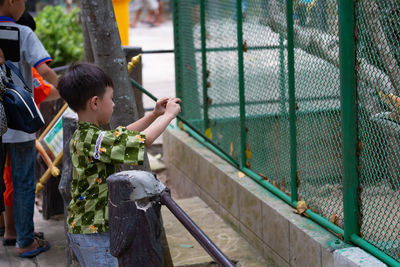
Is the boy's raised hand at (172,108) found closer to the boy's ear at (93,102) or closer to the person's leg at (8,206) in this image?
the boy's ear at (93,102)

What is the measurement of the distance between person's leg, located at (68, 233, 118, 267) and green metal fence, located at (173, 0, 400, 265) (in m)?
1.28

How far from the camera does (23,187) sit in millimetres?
4758

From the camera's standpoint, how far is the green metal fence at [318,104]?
3.44 m

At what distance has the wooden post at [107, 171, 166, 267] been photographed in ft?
8.86

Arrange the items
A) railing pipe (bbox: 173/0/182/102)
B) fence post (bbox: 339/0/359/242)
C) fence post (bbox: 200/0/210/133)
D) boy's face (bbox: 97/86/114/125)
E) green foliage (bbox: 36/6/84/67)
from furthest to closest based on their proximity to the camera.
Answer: green foliage (bbox: 36/6/84/67)
railing pipe (bbox: 173/0/182/102)
fence post (bbox: 200/0/210/133)
fence post (bbox: 339/0/359/242)
boy's face (bbox: 97/86/114/125)

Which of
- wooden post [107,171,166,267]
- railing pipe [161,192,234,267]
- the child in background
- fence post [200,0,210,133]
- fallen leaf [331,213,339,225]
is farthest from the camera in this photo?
fence post [200,0,210,133]

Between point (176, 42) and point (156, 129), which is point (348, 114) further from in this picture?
point (176, 42)

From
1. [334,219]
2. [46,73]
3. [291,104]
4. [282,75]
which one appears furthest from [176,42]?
[334,219]

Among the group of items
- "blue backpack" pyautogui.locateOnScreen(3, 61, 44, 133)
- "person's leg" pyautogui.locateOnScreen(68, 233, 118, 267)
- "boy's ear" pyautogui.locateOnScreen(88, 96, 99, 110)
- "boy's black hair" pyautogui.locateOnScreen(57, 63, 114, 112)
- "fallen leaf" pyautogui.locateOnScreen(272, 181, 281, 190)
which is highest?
"boy's black hair" pyautogui.locateOnScreen(57, 63, 114, 112)

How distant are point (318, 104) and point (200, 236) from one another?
1.83 m

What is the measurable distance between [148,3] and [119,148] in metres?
18.7

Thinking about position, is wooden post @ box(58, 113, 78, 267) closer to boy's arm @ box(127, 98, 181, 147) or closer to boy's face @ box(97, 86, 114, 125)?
boy's face @ box(97, 86, 114, 125)

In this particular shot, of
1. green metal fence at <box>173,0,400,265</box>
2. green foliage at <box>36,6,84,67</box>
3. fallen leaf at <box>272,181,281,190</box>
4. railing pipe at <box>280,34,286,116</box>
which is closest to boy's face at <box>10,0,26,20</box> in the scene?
green metal fence at <box>173,0,400,265</box>

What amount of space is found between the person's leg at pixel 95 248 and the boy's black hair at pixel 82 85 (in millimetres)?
593
